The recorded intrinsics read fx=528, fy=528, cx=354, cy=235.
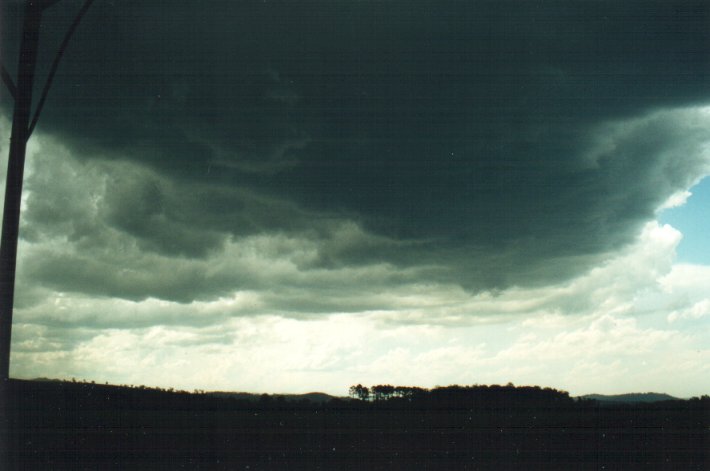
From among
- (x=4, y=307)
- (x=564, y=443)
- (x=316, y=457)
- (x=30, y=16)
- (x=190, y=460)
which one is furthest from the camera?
(x=564, y=443)

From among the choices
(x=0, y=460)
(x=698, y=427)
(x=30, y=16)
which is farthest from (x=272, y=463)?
(x=698, y=427)

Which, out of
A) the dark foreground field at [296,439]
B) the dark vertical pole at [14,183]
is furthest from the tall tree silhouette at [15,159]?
the dark foreground field at [296,439]

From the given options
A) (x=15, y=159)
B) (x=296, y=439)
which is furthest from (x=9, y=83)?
(x=296, y=439)

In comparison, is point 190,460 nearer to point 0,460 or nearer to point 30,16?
point 0,460

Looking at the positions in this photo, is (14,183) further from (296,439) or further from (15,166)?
(296,439)

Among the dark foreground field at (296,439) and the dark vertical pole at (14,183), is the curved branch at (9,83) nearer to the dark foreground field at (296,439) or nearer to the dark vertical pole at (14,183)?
the dark vertical pole at (14,183)
